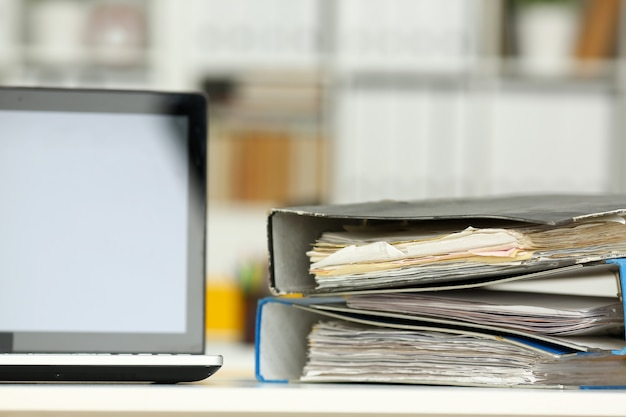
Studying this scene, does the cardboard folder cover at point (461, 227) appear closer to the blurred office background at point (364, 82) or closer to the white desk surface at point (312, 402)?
the white desk surface at point (312, 402)

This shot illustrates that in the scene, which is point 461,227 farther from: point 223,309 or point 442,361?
point 223,309

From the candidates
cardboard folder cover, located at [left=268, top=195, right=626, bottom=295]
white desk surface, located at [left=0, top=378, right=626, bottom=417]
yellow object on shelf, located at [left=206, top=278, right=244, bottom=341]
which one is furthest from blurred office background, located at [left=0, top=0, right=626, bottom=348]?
white desk surface, located at [left=0, top=378, right=626, bottom=417]

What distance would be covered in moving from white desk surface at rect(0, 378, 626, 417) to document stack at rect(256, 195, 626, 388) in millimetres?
61

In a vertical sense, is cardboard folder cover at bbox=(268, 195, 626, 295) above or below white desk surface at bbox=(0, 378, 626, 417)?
above

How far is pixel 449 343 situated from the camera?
1.80 ft

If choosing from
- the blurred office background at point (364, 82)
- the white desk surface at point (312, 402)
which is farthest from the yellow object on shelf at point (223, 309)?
the white desk surface at point (312, 402)

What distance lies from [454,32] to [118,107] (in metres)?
2.28

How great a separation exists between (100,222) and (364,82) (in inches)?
90.0

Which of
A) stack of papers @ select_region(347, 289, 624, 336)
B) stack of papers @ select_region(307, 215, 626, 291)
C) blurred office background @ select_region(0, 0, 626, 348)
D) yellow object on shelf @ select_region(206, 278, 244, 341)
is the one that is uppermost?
blurred office background @ select_region(0, 0, 626, 348)

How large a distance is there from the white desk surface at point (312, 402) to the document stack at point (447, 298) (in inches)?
2.4

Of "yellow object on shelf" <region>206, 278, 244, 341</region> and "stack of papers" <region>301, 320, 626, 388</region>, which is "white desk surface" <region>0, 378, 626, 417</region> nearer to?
"stack of papers" <region>301, 320, 626, 388</region>

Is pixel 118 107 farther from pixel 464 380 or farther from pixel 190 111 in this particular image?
pixel 464 380

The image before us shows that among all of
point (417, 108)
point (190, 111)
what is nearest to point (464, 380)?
point (190, 111)

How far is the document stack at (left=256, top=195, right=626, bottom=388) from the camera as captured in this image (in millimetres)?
522
